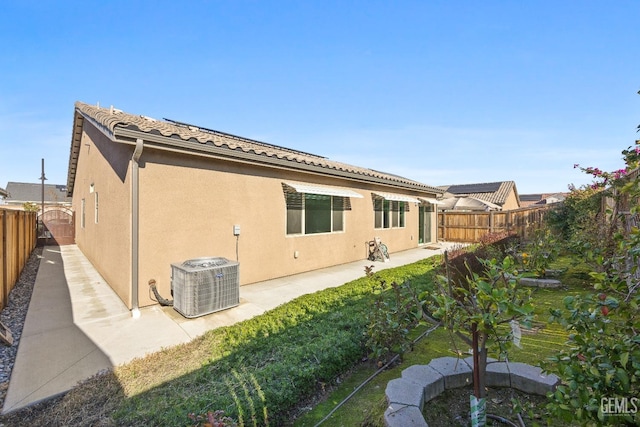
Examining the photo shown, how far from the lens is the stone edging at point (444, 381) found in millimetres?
2723

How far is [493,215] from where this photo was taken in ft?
68.2

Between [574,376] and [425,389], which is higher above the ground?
[574,376]

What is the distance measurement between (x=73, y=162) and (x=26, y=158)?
16488mm

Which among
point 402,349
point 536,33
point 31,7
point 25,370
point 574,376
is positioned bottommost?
point 25,370

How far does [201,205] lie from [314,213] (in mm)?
4699

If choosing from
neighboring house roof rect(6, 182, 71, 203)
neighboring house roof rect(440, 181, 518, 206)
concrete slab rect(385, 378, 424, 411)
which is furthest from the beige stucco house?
neighboring house roof rect(6, 182, 71, 203)

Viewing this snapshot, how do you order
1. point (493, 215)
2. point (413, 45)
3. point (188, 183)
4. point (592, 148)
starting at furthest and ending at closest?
point (493, 215) → point (592, 148) → point (413, 45) → point (188, 183)

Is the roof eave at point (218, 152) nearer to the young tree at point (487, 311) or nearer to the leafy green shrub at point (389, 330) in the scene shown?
the leafy green shrub at point (389, 330)

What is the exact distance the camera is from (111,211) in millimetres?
8531

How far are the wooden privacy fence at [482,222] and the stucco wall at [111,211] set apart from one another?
19676mm

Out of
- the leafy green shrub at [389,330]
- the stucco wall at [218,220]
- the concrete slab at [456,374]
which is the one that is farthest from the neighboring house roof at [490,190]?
the concrete slab at [456,374]

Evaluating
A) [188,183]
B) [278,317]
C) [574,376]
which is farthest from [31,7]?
[574,376]

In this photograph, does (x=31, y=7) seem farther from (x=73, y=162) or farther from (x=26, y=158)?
(x=26, y=158)

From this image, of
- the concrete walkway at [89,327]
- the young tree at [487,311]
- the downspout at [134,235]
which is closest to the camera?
the young tree at [487,311]
